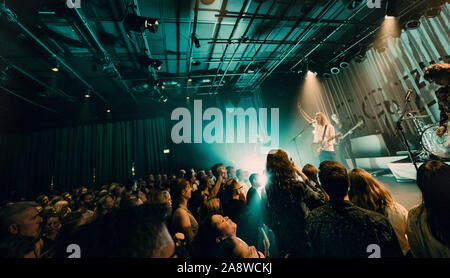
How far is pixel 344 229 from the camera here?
1.10 metres

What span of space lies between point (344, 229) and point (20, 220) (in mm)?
2482

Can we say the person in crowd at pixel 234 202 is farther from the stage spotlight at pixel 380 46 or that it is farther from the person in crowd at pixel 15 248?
the stage spotlight at pixel 380 46

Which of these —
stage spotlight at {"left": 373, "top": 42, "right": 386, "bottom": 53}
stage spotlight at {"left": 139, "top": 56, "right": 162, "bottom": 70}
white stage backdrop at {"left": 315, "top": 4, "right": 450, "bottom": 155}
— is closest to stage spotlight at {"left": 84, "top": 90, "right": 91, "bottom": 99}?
stage spotlight at {"left": 139, "top": 56, "right": 162, "bottom": 70}

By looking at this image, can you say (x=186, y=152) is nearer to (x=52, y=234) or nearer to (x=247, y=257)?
(x=52, y=234)

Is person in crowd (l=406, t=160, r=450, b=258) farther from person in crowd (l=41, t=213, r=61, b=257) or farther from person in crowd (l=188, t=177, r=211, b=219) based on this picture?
person in crowd (l=41, t=213, r=61, b=257)

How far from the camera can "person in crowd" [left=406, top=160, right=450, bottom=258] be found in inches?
39.6

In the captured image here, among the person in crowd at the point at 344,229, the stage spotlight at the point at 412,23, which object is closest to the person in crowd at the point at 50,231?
the person in crowd at the point at 344,229

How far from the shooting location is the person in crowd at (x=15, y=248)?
43.0 inches

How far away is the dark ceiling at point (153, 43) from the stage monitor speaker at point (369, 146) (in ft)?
10.3

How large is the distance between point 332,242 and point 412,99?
742 centimetres

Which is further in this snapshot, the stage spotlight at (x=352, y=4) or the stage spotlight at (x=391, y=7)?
the stage spotlight at (x=352, y=4)

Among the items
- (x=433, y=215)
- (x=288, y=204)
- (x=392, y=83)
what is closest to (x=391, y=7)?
(x=392, y=83)

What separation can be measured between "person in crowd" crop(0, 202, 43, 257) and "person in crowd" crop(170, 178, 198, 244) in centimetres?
118
